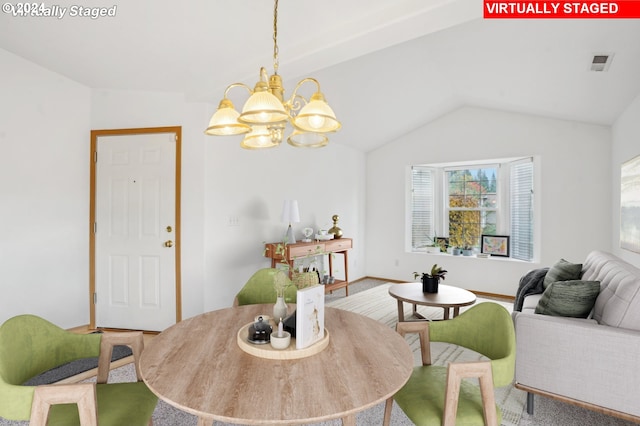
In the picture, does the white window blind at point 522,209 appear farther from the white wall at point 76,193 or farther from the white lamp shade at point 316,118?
the white lamp shade at point 316,118

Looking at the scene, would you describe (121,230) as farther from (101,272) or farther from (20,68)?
(20,68)

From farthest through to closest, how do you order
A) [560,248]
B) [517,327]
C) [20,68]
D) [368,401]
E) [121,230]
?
1. [560,248]
2. [121,230]
3. [20,68]
4. [517,327]
5. [368,401]

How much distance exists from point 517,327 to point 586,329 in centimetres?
34

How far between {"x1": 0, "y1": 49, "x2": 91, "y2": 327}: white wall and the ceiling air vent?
4.76m

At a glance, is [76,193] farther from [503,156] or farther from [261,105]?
[503,156]

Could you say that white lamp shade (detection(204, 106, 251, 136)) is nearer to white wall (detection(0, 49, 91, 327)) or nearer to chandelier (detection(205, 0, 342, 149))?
chandelier (detection(205, 0, 342, 149))

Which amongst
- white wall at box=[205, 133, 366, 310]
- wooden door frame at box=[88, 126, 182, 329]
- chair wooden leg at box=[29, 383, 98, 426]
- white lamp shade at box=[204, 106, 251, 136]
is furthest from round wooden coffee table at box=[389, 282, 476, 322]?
chair wooden leg at box=[29, 383, 98, 426]

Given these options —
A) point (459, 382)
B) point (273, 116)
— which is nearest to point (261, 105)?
point (273, 116)

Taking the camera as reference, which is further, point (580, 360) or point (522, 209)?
point (522, 209)

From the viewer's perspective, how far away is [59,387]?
114 centimetres

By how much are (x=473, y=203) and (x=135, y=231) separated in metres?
4.87

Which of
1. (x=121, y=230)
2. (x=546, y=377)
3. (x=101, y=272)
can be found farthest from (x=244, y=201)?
(x=546, y=377)

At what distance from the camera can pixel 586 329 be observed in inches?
74.2

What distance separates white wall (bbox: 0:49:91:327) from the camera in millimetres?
3107
